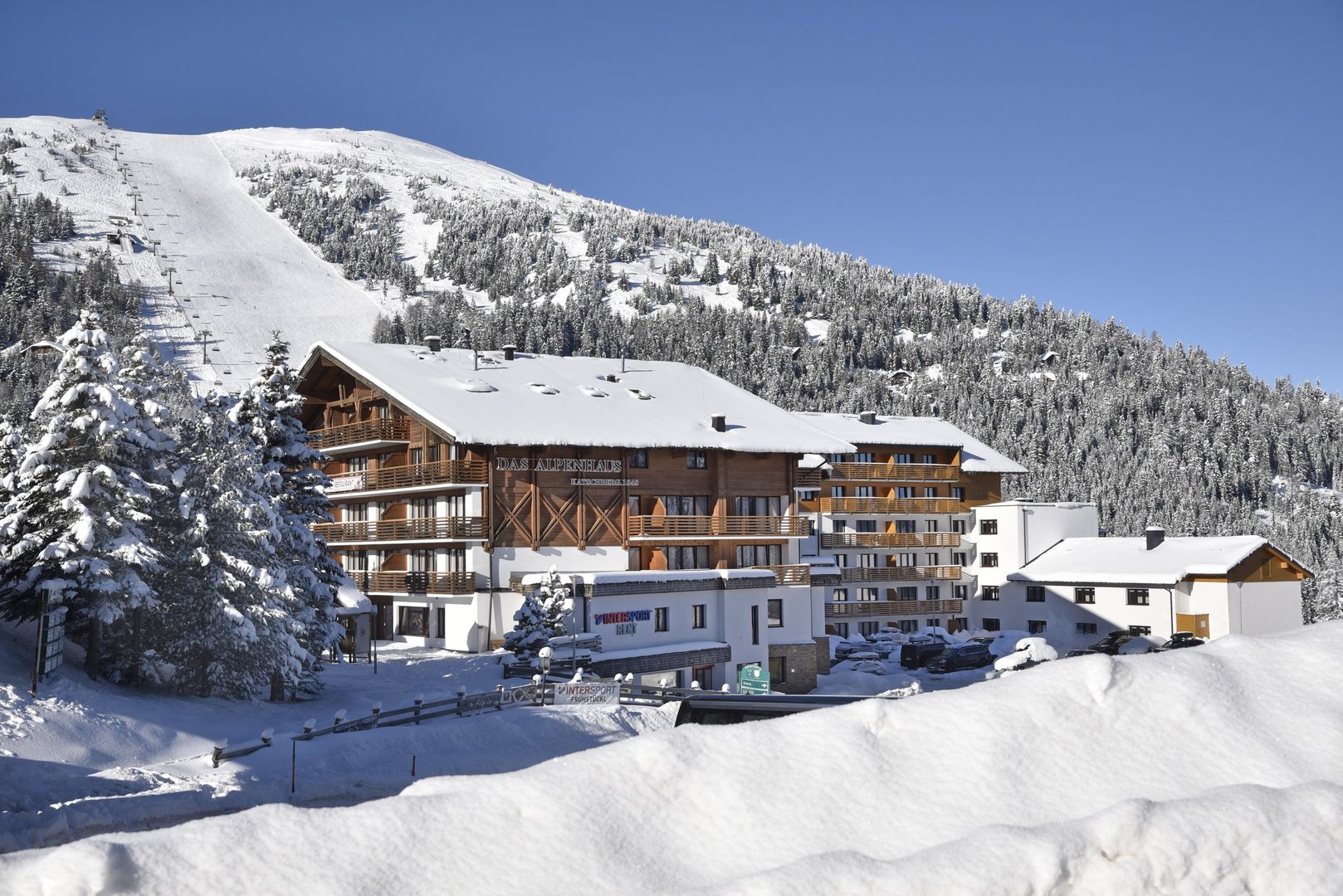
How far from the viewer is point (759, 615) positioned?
53531 millimetres

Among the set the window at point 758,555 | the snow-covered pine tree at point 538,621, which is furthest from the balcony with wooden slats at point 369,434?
the window at point 758,555

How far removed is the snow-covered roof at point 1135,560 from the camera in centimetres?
6619

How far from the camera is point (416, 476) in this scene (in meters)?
50.5

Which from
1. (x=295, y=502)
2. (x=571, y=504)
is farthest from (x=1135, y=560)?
(x=295, y=502)

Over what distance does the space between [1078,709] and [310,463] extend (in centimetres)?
3458

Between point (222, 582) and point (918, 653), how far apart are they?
136 ft

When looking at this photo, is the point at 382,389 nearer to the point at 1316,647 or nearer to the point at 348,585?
the point at 348,585

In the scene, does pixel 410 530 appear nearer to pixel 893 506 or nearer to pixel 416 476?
pixel 416 476

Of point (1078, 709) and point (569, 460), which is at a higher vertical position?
point (569, 460)

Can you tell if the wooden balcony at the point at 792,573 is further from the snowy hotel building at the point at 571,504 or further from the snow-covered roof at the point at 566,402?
the snow-covered roof at the point at 566,402

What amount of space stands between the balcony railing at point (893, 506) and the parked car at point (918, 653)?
19.4 meters

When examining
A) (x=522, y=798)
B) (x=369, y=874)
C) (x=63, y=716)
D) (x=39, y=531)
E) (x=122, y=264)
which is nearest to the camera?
(x=369, y=874)

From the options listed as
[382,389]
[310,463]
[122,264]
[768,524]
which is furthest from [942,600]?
[122,264]

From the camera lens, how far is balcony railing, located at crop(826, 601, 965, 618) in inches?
3132
